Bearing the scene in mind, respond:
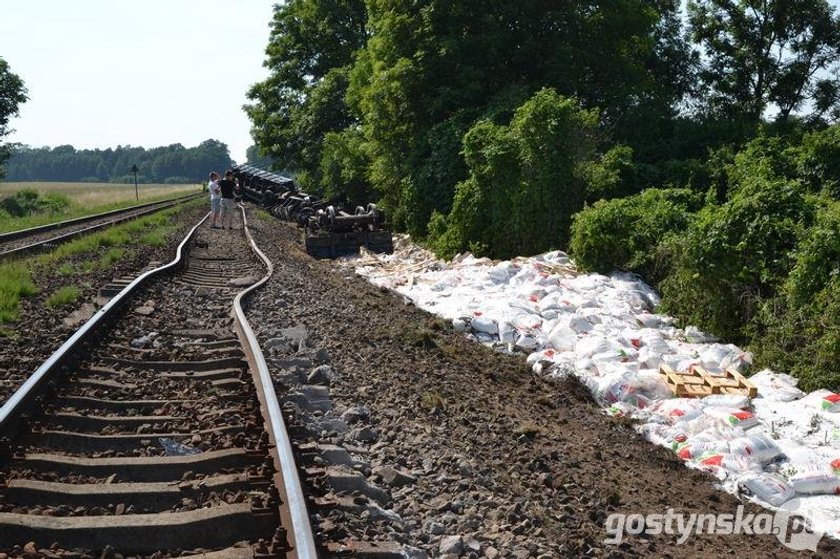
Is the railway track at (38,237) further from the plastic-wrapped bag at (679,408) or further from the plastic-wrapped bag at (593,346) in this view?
the plastic-wrapped bag at (679,408)

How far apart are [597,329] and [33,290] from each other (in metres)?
7.70

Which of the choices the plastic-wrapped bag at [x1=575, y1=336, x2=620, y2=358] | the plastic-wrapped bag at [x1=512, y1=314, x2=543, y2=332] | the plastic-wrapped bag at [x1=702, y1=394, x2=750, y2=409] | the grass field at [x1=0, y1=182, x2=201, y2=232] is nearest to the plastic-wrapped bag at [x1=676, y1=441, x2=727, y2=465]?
the plastic-wrapped bag at [x1=702, y1=394, x2=750, y2=409]

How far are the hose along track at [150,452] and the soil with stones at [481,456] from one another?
422 mm

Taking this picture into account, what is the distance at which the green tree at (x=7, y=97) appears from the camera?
4512 centimetres

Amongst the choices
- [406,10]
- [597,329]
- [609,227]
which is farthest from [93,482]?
[406,10]

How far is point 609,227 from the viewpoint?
12242 millimetres

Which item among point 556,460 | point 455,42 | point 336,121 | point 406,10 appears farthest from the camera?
point 336,121

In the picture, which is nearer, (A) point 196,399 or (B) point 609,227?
(A) point 196,399

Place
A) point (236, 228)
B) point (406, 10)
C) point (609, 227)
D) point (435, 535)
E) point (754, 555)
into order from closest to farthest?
point (435, 535), point (754, 555), point (609, 227), point (406, 10), point (236, 228)

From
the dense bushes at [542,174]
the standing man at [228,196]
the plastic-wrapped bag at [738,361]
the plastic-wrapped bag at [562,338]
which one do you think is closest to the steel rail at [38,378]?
the plastic-wrapped bag at [562,338]

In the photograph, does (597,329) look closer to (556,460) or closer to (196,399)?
(556,460)

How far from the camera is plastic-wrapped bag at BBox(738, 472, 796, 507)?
539 centimetres

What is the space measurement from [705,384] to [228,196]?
19747 millimetres

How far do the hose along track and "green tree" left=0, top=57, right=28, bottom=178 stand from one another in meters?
44.6
